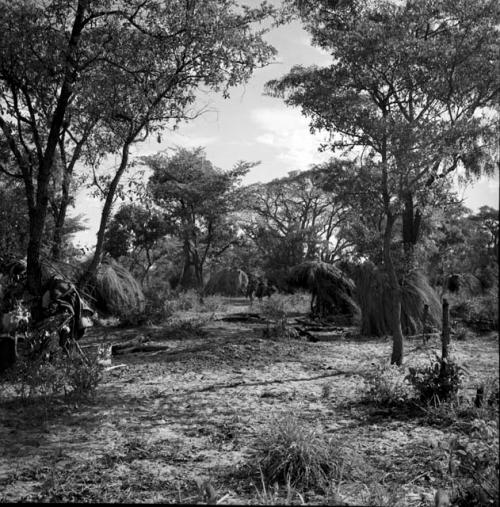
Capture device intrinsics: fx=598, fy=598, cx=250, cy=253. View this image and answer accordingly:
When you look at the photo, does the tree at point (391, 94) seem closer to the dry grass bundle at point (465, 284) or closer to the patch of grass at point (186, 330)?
the patch of grass at point (186, 330)

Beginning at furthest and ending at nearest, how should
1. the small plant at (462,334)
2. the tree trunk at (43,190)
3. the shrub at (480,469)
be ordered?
the small plant at (462,334) < the tree trunk at (43,190) < the shrub at (480,469)

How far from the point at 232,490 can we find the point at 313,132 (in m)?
5.81

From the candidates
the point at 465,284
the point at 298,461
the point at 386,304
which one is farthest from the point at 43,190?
the point at 465,284

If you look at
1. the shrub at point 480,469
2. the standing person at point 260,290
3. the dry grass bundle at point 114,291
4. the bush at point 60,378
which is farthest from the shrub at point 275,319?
the standing person at point 260,290

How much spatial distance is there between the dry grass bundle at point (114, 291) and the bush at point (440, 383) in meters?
8.70

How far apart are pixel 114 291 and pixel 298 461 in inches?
434

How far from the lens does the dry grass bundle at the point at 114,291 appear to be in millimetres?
13758

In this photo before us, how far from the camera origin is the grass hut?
15461 mm

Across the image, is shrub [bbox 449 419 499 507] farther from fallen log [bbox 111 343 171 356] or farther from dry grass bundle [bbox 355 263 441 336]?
dry grass bundle [bbox 355 263 441 336]

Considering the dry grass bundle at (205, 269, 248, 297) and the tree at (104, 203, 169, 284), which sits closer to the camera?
the tree at (104, 203, 169, 284)

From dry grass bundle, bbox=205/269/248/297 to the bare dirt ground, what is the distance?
2277cm

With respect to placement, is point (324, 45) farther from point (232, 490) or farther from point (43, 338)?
point (232, 490)

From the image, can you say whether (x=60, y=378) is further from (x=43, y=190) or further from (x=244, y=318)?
(x=244, y=318)

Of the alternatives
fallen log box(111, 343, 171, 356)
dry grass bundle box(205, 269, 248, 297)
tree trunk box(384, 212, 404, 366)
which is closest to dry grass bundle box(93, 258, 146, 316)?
fallen log box(111, 343, 171, 356)
